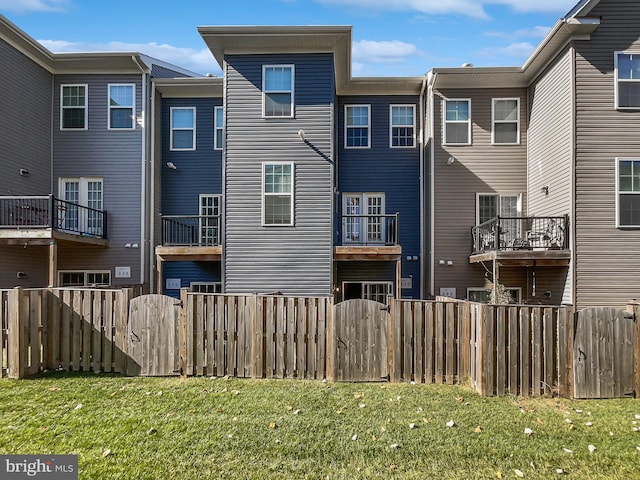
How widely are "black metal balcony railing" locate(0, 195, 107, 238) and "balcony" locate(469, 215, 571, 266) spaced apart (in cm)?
1212

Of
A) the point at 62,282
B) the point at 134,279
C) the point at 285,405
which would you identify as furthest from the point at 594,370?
the point at 62,282

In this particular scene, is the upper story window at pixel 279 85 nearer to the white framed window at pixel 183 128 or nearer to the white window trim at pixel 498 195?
the white framed window at pixel 183 128

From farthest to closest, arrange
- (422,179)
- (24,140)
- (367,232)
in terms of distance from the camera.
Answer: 1. (422,179)
2. (367,232)
3. (24,140)

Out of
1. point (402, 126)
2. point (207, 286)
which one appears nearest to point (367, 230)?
point (402, 126)

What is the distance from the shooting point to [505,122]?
13.1 metres

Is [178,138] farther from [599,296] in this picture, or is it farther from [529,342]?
[599,296]

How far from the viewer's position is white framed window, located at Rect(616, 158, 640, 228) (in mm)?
10164

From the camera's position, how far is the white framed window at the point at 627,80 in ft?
33.5

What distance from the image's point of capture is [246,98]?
37.0 ft

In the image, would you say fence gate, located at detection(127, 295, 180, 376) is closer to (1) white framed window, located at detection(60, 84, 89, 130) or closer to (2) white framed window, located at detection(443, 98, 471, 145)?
(1) white framed window, located at detection(60, 84, 89, 130)

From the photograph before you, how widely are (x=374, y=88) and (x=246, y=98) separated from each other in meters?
4.81

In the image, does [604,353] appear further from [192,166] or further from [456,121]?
[192,166]

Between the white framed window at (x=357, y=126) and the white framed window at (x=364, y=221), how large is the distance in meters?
1.83

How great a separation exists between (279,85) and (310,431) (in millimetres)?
9420
